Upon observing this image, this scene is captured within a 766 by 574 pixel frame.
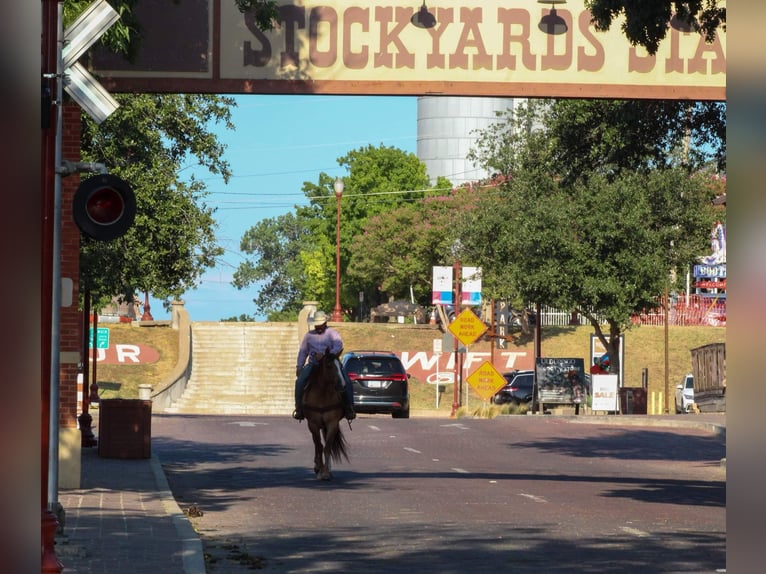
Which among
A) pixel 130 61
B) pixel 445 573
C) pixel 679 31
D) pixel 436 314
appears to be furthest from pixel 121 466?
pixel 436 314

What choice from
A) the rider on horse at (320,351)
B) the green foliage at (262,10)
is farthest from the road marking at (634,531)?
the green foliage at (262,10)

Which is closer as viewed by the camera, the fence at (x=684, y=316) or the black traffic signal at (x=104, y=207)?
the black traffic signal at (x=104, y=207)

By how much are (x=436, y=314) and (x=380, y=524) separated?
215 feet

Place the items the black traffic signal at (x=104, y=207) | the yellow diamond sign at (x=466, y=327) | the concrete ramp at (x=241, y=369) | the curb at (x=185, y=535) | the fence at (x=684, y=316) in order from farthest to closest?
1. the fence at (x=684, y=316)
2. the concrete ramp at (x=241, y=369)
3. the yellow diamond sign at (x=466, y=327)
4. the black traffic signal at (x=104, y=207)
5. the curb at (x=185, y=535)

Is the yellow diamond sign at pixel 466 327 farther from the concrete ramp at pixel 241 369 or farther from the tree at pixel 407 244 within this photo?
the tree at pixel 407 244

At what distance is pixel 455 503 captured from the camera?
53.1ft

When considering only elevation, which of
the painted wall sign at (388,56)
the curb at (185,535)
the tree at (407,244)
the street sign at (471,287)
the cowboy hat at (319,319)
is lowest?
the curb at (185,535)

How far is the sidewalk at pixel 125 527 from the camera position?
10.6 metres

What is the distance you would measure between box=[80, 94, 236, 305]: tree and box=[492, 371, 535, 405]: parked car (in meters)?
20.9

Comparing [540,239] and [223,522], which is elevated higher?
[540,239]

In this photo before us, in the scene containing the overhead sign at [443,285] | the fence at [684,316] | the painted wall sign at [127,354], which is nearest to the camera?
the overhead sign at [443,285]

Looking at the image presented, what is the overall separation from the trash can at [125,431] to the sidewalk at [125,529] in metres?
2.89
